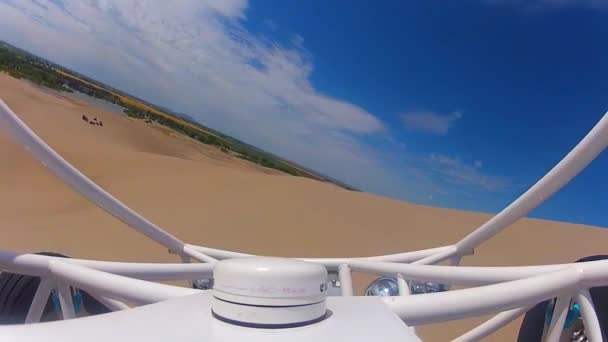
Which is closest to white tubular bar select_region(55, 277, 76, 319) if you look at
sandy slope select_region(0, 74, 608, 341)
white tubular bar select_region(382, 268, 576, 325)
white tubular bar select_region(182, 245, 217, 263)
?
white tubular bar select_region(182, 245, 217, 263)

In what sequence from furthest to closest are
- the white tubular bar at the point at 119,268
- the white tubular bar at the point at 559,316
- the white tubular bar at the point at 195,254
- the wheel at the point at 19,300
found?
the white tubular bar at the point at 195,254, the wheel at the point at 19,300, the white tubular bar at the point at 119,268, the white tubular bar at the point at 559,316

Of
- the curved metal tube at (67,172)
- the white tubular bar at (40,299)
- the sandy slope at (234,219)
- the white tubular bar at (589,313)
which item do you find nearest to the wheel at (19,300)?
the curved metal tube at (67,172)

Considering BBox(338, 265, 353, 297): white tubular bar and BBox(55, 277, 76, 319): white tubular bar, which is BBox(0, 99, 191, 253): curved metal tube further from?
BBox(338, 265, 353, 297): white tubular bar

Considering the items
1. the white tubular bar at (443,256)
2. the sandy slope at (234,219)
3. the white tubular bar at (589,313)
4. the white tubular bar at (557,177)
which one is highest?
the white tubular bar at (557,177)

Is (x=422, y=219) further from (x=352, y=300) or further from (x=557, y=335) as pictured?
(x=352, y=300)

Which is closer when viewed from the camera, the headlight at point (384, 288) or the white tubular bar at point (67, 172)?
the white tubular bar at point (67, 172)

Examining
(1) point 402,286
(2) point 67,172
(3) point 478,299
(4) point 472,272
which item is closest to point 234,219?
(2) point 67,172

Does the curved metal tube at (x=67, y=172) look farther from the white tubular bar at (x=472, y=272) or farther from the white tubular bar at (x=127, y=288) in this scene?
the white tubular bar at (x=472, y=272)

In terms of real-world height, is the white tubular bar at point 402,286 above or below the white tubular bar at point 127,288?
above

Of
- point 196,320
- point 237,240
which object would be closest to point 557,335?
point 196,320
